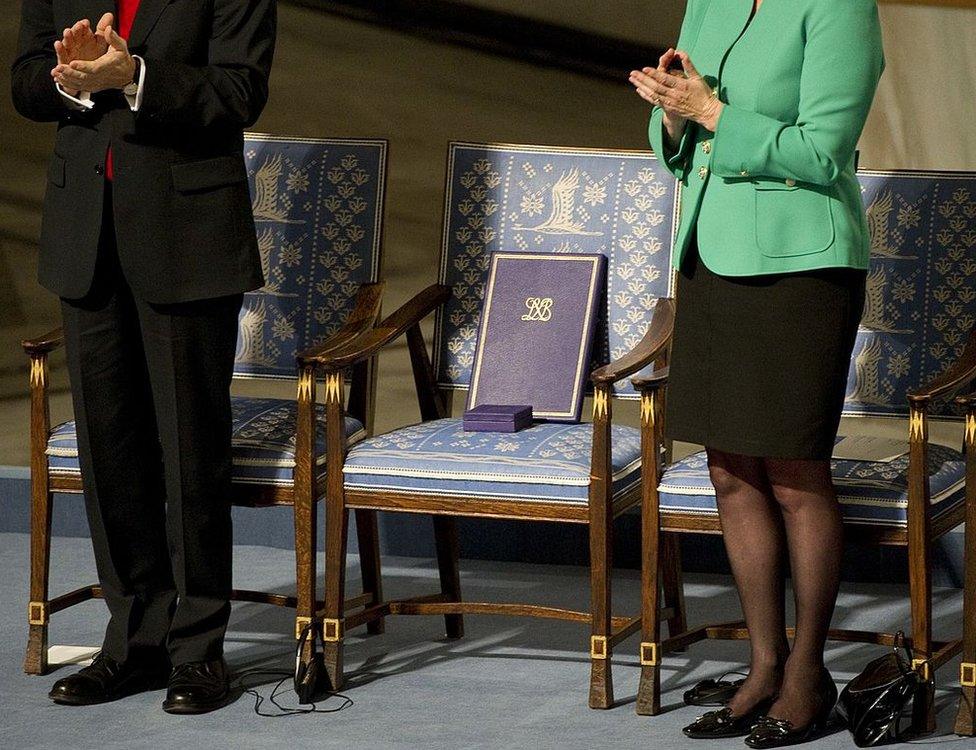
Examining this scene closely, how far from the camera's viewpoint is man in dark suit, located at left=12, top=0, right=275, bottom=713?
3.13m

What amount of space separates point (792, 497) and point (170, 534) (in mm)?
1215

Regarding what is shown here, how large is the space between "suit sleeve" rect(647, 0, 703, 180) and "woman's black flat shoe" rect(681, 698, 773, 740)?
992 mm

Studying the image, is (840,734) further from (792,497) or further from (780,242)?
(780,242)

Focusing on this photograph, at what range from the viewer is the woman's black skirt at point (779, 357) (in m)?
2.87

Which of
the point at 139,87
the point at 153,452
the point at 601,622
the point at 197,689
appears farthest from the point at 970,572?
the point at 139,87

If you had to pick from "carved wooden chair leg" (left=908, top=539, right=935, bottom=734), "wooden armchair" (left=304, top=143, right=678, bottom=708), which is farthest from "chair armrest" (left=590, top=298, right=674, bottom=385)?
"carved wooden chair leg" (left=908, top=539, right=935, bottom=734)

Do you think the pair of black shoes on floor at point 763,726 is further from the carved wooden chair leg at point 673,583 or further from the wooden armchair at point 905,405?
the carved wooden chair leg at point 673,583

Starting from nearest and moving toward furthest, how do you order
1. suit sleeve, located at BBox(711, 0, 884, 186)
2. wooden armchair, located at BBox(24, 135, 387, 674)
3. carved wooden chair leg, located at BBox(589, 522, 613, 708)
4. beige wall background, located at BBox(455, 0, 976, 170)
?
1. suit sleeve, located at BBox(711, 0, 884, 186)
2. carved wooden chair leg, located at BBox(589, 522, 613, 708)
3. wooden armchair, located at BBox(24, 135, 387, 674)
4. beige wall background, located at BBox(455, 0, 976, 170)

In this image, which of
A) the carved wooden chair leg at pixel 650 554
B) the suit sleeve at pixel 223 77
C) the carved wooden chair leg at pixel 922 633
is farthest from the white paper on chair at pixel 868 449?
the suit sleeve at pixel 223 77

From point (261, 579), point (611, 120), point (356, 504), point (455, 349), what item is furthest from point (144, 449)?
point (611, 120)

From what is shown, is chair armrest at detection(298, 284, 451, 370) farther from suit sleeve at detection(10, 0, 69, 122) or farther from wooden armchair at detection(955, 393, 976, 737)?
wooden armchair at detection(955, 393, 976, 737)

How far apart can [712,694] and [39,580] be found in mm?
1439

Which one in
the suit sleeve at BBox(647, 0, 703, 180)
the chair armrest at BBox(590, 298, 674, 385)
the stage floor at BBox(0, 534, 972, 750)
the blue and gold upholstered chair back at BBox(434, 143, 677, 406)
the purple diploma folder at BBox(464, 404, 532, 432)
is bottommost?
the stage floor at BBox(0, 534, 972, 750)

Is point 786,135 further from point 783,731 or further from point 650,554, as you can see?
point 783,731
